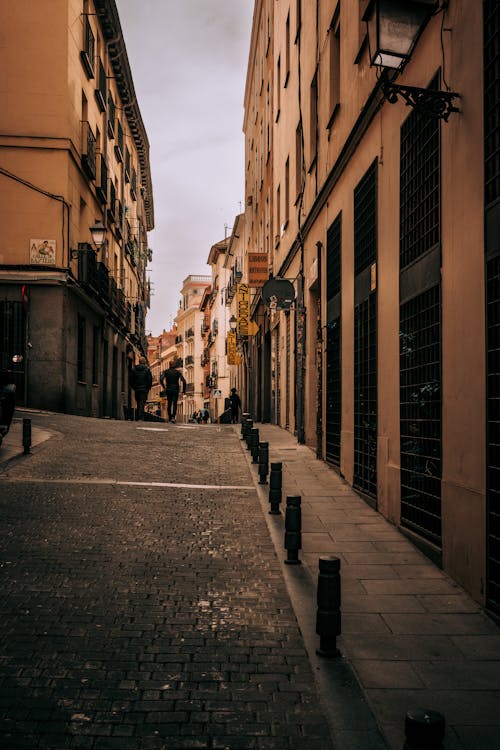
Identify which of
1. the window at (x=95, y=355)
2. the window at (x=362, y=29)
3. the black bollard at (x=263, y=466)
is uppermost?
the window at (x=362, y=29)

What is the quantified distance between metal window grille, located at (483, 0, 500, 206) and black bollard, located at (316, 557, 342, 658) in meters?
2.77

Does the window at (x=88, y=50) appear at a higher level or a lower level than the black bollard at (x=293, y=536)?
higher

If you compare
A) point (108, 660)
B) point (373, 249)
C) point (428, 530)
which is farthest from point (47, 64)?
point (108, 660)

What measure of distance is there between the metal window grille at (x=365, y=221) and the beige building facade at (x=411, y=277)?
1.5 inches

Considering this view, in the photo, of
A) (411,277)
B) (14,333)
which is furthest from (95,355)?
(411,277)

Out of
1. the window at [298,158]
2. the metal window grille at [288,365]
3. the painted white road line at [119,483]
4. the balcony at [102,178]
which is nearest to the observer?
the painted white road line at [119,483]

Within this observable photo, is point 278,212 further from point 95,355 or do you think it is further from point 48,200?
point 95,355

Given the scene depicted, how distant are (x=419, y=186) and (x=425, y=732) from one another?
18.4 feet

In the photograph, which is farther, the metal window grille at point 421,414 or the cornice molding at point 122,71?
the cornice molding at point 122,71

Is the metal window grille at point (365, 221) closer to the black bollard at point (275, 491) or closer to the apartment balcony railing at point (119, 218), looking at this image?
the black bollard at point (275, 491)

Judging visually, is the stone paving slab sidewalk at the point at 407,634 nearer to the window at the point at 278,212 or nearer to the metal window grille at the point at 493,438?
the metal window grille at the point at 493,438

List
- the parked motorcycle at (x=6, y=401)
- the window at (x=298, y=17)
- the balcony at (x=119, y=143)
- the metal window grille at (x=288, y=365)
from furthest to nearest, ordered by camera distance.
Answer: the balcony at (x=119, y=143) < the metal window grille at (x=288, y=365) < the window at (x=298, y=17) < the parked motorcycle at (x=6, y=401)

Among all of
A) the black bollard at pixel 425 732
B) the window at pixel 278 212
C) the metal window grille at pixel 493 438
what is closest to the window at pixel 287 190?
the window at pixel 278 212

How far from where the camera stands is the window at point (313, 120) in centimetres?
1471
